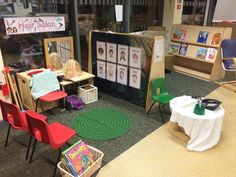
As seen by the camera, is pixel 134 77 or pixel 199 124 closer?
pixel 199 124

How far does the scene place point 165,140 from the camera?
264cm

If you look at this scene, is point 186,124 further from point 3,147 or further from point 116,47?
point 3,147

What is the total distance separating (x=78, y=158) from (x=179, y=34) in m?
4.14

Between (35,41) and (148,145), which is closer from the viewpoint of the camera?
(148,145)

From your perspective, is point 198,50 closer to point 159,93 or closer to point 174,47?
point 174,47

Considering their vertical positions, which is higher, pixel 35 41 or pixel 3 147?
pixel 35 41

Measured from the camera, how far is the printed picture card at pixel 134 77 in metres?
3.30

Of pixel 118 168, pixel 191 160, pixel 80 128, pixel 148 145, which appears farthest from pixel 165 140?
Answer: pixel 80 128

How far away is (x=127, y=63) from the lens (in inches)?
134

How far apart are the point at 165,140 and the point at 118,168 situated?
79cm

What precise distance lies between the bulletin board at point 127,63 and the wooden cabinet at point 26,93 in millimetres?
1145

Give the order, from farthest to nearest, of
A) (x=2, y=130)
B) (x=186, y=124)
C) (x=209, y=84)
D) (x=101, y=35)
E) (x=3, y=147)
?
(x=209, y=84)
(x=101, y=35)
(x=2, y=130)
(x=3, y=147)
(x=186, y=124)

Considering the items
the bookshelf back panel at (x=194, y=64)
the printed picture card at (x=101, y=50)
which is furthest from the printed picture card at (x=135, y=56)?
the bookshelf back panel at (x=194, y=64)

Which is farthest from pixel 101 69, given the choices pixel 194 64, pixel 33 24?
pixel 194 64
